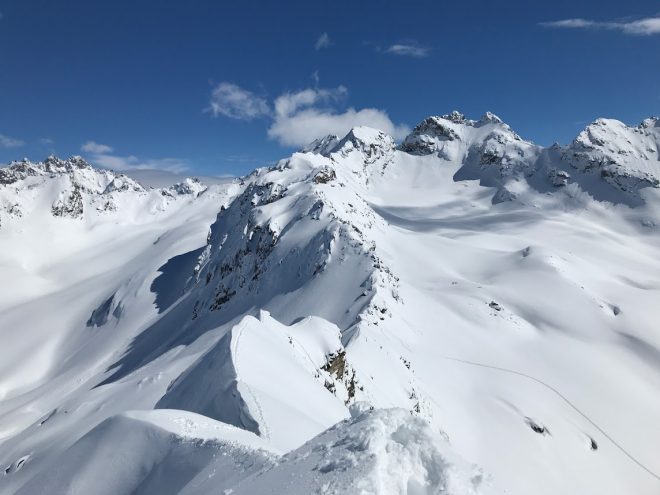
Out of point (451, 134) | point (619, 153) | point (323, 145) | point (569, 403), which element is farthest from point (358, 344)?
point (323, 145)

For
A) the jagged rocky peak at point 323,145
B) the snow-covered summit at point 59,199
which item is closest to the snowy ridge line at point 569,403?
the jagged rocky peak at point 323,145

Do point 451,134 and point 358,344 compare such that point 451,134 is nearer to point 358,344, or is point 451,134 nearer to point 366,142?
point 366,142

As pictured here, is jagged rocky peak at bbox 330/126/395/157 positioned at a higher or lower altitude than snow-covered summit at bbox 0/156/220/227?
lower

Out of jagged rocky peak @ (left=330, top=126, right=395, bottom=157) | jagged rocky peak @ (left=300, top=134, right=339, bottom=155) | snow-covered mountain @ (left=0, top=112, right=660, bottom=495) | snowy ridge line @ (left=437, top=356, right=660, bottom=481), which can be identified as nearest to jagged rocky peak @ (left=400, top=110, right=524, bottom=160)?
jagged rocky peak @ (left=330, top=126, right=395, bottom=157)

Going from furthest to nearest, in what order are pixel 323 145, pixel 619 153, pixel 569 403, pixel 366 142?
pixel 323 145
pixel 366 142
pixel 619 153
pixel 569 403

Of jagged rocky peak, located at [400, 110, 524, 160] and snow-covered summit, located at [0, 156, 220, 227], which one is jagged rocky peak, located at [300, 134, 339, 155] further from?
snow-covered summit, located at [0, 156, 220, 227]

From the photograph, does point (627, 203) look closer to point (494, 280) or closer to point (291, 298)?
point (494, 280)

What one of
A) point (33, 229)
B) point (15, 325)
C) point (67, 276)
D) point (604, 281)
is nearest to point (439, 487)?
point (604, 281)

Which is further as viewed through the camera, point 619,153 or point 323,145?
point 323,145

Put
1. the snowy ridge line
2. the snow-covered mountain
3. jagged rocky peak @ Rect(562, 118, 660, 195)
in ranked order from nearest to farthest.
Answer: the snow-covered mountain → the snowy ridge line → jagged rocky peak @ Rect(562, 118, 660, 195)
